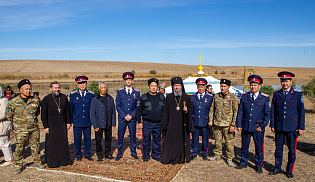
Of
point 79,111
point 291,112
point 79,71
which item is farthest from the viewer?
point 79,71

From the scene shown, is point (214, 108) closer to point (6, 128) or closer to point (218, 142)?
point (218, 142)

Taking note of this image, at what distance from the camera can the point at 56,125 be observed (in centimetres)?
575

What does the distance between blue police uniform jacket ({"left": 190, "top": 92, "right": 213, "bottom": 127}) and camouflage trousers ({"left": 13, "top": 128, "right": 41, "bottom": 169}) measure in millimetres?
3782

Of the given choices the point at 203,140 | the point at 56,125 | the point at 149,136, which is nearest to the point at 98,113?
the point at 56,125

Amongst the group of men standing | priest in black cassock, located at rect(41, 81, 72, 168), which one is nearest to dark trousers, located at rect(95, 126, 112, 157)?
the group of men standing

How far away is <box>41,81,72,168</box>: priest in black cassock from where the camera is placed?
564 centimetres

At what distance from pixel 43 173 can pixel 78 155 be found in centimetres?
94

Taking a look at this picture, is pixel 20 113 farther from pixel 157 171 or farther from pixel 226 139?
pixel 226 139

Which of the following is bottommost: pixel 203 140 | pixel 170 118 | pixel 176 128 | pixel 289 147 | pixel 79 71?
pixel 203 140

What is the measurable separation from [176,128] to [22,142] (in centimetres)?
350

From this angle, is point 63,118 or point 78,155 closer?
point 63,118

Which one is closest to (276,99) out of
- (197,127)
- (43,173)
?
(197,127)

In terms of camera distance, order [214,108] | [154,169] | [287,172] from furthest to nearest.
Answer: [214,108]
[154,169]
[287,172]

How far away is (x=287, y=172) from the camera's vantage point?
17.3 feet
